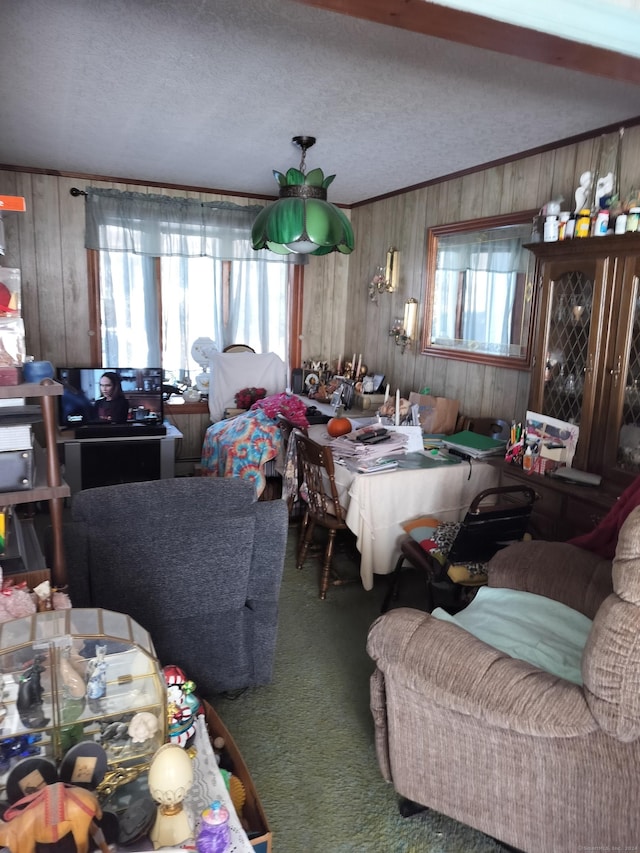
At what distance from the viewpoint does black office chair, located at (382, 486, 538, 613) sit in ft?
7.97

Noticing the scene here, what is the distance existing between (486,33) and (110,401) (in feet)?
12.3

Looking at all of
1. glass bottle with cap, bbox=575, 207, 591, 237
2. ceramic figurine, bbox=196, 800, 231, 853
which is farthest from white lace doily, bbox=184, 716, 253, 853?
glass bottle with cap, bbox=575, 207, 591, 237

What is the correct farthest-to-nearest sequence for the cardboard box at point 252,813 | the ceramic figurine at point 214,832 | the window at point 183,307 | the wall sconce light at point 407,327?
the window at point 183,307
the wall sconce light at point 407,327
the cardboard box at point 252,813
the ceramic figurine at point 214,832

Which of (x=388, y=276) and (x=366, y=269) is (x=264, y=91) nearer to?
(x=388, y=276)

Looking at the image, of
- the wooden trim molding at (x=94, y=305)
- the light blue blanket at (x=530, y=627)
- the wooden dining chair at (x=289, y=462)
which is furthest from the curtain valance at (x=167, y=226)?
the light blue blanket at (x=530, y=627)

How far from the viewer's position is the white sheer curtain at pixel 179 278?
475 cm

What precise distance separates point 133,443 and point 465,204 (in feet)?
9.36

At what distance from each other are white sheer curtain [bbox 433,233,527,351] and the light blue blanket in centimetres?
204

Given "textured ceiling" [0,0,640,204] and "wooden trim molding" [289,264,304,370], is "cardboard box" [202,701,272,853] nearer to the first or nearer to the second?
"textured ceiling" [0,0,640,204]

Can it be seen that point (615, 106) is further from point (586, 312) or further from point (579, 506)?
point (579, 506)

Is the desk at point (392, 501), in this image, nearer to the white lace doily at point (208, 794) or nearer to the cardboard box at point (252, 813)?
the cardboard box at point (252, 813)

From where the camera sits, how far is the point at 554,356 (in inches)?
116

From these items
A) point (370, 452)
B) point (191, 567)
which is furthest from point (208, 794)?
point (370, 452)

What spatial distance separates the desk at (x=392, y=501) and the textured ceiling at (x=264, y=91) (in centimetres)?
173
